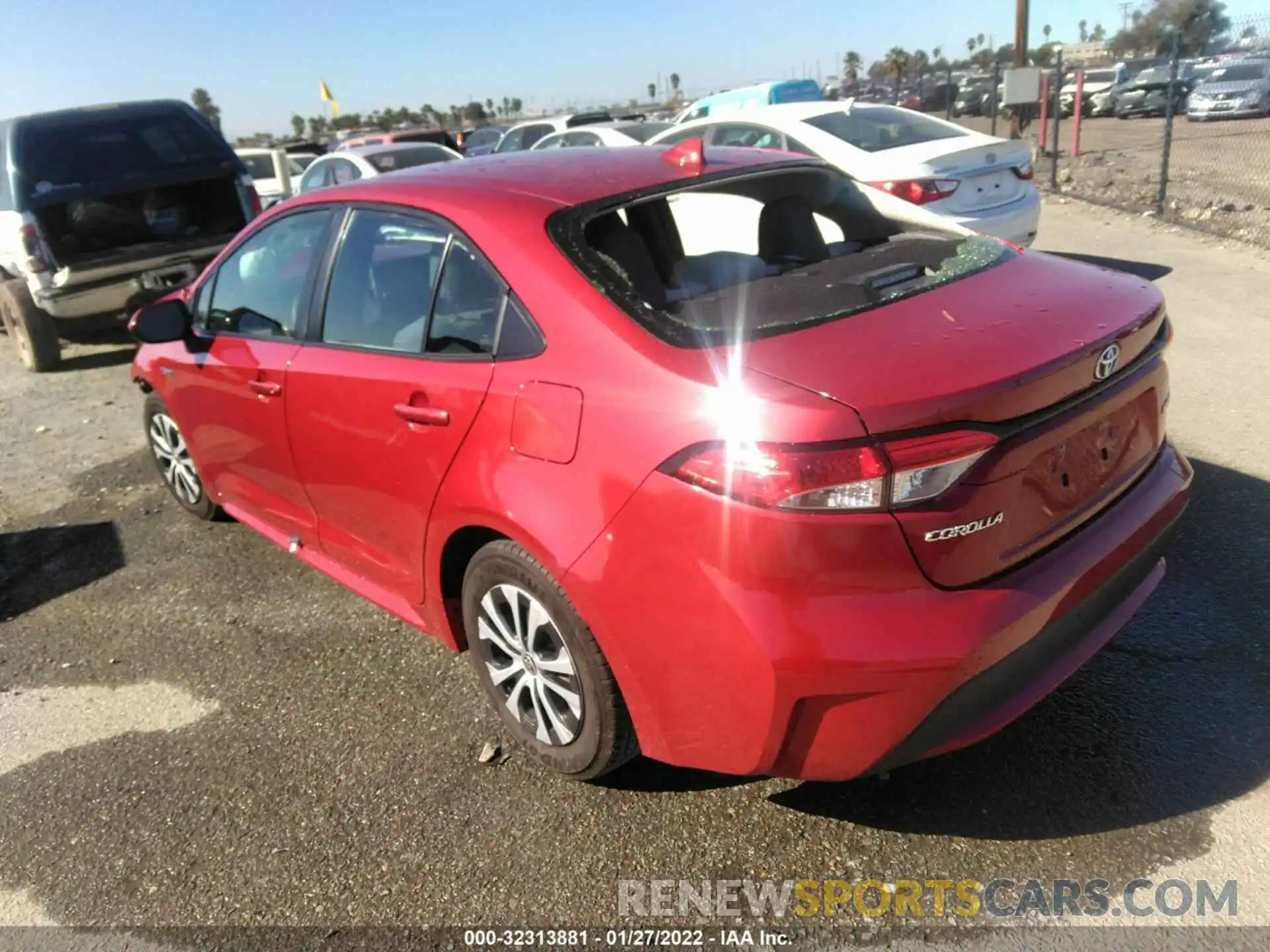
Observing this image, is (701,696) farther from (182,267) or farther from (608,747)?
(182,267)

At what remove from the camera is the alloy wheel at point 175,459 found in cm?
486

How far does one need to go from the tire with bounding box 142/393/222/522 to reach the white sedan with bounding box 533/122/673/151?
801 cm

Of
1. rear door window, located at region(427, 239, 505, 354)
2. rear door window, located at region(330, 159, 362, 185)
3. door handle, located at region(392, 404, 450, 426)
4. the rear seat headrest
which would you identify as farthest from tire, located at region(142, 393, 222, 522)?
rear door window, located at region(330, 159, 362, 185)

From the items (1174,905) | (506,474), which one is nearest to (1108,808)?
(1174,905)

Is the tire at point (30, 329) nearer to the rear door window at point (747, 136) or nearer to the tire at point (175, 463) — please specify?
the tire at point (175, 463)

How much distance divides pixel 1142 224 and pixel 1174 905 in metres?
9.82

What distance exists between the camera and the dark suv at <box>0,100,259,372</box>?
26.8 ft

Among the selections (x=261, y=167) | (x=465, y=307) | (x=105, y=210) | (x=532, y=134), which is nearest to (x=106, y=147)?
(x=105, y=210)

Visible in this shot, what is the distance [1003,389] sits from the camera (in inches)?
84.4

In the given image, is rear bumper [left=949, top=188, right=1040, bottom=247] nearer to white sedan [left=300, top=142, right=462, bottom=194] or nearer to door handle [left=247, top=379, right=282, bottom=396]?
door handle [left=247, top=379, right=282, bottom=396]

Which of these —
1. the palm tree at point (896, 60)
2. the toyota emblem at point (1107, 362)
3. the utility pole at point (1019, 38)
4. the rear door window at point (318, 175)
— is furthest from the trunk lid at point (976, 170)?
the palm tree at point (896, 60)

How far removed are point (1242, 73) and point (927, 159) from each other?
2056cm

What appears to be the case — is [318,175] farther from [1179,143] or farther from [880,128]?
[1179,143]

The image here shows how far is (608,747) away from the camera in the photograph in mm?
2611
